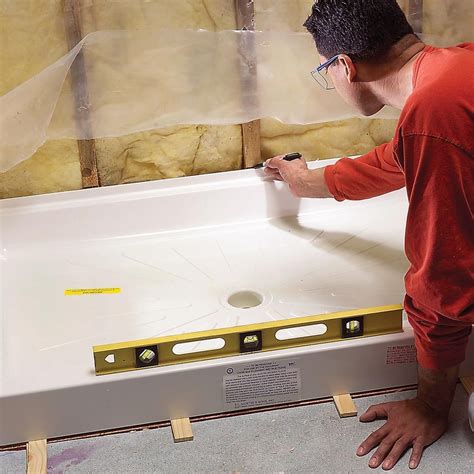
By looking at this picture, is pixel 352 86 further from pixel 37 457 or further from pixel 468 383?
pixel 37 457

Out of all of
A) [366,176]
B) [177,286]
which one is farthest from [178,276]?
[366,176]

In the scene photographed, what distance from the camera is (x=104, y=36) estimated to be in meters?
1.93

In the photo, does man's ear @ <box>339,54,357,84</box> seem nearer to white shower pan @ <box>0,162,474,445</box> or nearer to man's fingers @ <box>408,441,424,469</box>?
white shower pan @ <box>0,162,474,445</box>

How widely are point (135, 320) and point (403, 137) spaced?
780 mm

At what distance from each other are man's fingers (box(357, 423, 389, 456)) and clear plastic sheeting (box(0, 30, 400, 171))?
2.92ft

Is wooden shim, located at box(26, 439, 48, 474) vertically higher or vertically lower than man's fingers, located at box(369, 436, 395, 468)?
higher

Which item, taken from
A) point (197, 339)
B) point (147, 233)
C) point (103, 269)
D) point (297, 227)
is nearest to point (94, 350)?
point (197, 339)

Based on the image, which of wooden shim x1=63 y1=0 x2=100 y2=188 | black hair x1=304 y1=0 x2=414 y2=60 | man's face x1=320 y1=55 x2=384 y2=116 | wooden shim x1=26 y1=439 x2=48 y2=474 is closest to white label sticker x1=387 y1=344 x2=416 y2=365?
man's face x1=320 y1=55 x2=384 y2=116

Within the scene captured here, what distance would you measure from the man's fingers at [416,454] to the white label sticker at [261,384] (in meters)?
0.25

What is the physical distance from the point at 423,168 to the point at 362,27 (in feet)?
0.90

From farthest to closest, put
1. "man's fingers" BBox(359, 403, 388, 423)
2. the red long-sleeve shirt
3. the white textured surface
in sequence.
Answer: the white textured surface, "man's fingers" BBox(359, 403, 388, 423), the red long-sleeve shirt

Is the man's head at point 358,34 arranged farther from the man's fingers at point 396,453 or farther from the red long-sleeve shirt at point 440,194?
the man's fingers at point 396,453

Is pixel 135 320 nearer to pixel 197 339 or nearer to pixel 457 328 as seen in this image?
pixel 197 339

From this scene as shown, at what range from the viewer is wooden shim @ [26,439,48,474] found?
4.85 feet
